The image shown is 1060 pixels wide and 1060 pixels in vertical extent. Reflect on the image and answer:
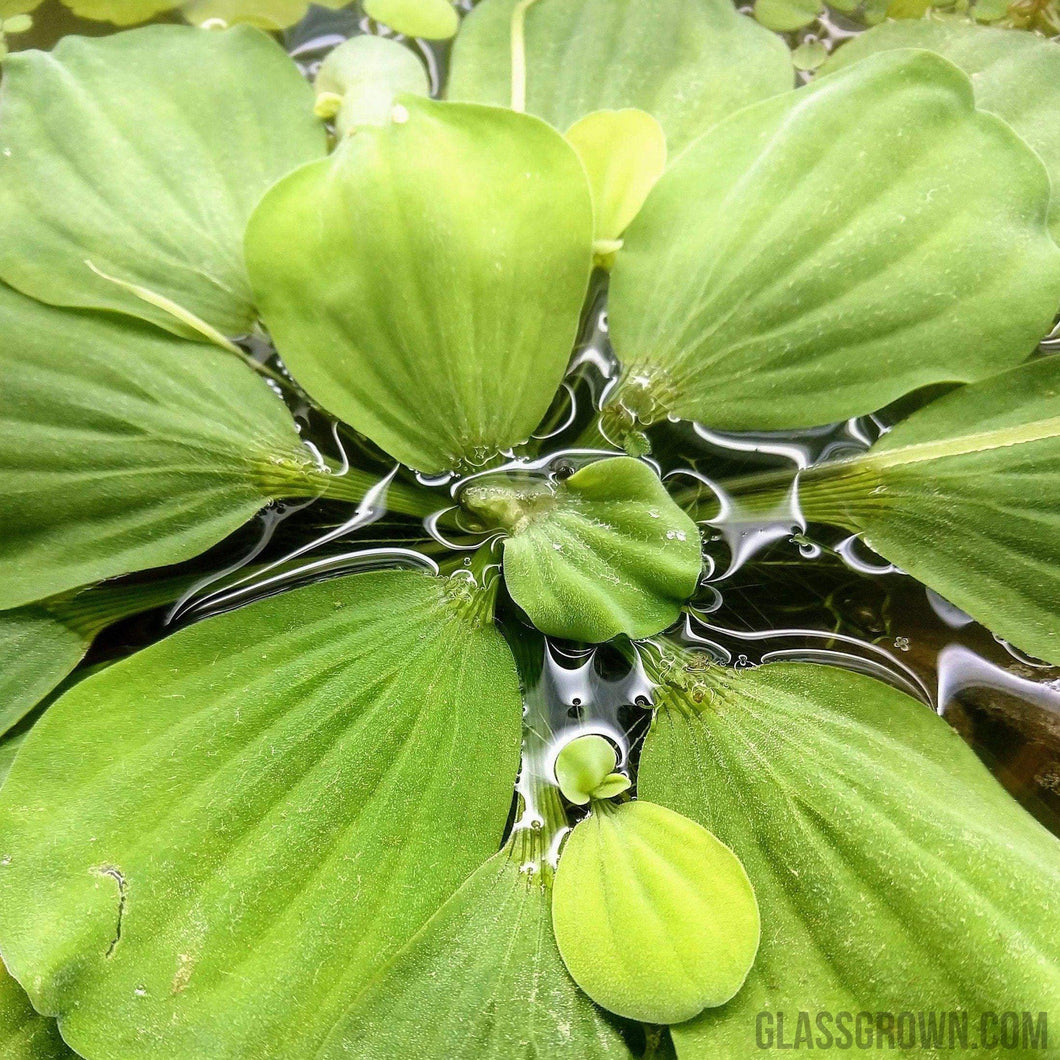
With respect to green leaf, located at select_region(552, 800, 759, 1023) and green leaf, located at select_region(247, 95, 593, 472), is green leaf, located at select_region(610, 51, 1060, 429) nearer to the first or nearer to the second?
green leaf, located at select_region(247, 95, 593, 472)

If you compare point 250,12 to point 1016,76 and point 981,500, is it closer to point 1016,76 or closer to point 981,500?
point 1016,76

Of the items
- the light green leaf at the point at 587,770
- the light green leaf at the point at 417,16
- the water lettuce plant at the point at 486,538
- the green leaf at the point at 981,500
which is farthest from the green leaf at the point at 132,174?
the green leaf at the point at 981,500

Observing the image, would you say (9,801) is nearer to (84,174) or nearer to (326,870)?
(326,870)

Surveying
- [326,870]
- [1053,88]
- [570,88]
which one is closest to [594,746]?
[326,870]

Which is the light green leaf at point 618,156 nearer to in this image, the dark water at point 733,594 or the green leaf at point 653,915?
the dark water at point 733,594

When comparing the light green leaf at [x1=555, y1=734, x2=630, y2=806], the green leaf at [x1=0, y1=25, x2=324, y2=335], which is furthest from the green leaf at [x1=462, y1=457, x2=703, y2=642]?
the green leaf at [x1=0, y1=25, x2=324, y2=335]

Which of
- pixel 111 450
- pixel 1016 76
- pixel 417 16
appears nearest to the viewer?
pixel 111 450

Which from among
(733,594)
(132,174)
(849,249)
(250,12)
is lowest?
(733,594)

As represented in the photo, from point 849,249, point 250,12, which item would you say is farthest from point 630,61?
point 250,12
